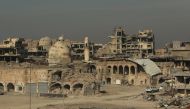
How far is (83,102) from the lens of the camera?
63125mm

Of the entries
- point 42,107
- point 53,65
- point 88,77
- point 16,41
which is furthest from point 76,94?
point 16,41

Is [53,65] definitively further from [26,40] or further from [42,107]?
[26,40]

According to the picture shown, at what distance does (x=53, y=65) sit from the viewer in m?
79.6

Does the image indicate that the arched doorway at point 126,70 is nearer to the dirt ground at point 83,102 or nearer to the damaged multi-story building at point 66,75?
the damaged multi-story building at point 66,75

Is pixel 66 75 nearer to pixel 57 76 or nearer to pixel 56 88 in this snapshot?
pixel 57 76

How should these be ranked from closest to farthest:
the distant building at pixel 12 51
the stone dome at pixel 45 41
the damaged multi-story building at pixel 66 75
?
the damaged multi-story building at pixel 66 75
the distant building at pixel 12 51
the stone dome at pixel 45 41

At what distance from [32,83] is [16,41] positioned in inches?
1426

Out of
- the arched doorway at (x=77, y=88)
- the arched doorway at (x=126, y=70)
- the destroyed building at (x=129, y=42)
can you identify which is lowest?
the arched doorway at (x=77, y=88)

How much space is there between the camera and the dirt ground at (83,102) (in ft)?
192

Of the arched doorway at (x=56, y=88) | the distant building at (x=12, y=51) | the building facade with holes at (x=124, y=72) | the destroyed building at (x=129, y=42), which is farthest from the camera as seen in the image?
the destroyed building at (x=129, y=42)

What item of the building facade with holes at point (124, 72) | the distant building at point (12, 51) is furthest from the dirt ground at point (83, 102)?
the distant building at point (12, 51)

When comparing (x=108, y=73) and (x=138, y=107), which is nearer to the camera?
(x=138, y=107)

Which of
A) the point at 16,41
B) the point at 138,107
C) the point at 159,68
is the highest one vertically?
the point at 16,41

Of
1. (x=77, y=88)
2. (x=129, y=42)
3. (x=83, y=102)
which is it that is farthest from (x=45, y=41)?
(x=83, y=102)
